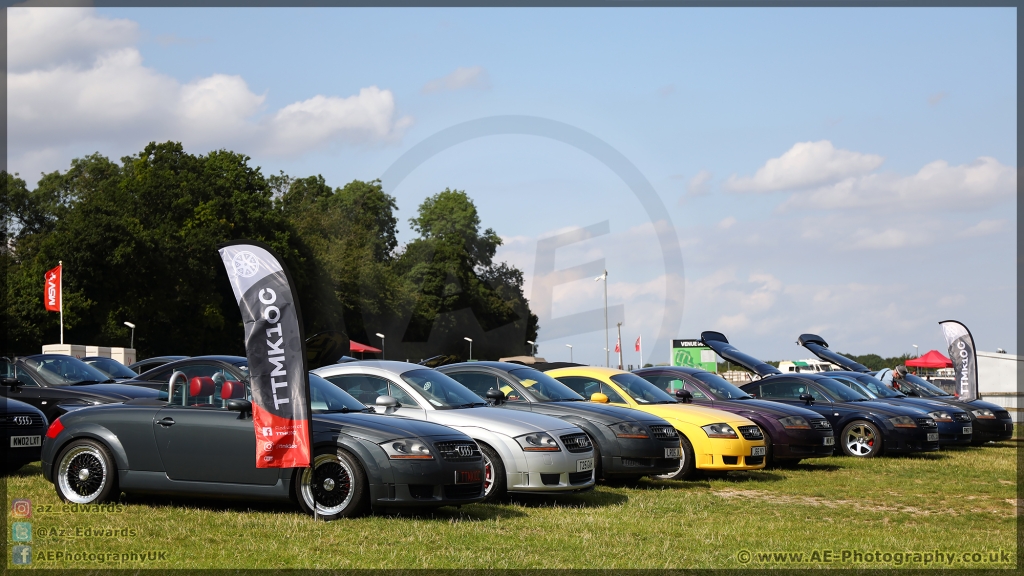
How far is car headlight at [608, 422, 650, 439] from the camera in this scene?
498 inches

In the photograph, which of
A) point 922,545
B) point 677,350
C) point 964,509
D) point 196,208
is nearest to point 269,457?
point 922,545

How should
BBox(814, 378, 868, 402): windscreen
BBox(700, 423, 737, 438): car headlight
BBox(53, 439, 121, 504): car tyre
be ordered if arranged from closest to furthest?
BBox(53, 439, 121, 504): car tyre → BBox(700, 423, 737, 438): car headlight → BBox(814, 378, 868, 402): windscreen

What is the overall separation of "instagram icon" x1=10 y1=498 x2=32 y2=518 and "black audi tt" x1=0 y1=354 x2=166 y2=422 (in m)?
3.70

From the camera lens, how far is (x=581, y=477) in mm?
11281

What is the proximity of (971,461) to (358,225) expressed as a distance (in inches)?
2637

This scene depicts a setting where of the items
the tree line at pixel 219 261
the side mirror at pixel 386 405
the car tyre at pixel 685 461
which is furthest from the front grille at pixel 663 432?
the tree line at pixel 219 261

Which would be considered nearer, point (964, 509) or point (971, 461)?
point (964, 509)

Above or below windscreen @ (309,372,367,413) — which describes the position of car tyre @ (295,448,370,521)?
below

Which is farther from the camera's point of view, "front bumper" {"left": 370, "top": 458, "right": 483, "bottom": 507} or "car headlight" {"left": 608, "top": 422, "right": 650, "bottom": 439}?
"car headlight" {"left": 608, "top": 422, "right": 650, "bottom": 439}

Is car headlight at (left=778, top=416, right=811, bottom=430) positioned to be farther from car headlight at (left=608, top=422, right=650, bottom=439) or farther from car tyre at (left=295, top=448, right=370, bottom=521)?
car tyre at (left=295, top=448, right=370, bottom=521)

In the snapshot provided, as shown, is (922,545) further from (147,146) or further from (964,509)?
(147,146)

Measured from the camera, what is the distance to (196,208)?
194ft

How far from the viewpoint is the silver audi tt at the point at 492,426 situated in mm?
10961

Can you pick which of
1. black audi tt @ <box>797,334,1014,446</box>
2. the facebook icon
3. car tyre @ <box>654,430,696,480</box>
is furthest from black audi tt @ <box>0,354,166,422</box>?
black audi tt @ <box>797,334,1014,446</box>
